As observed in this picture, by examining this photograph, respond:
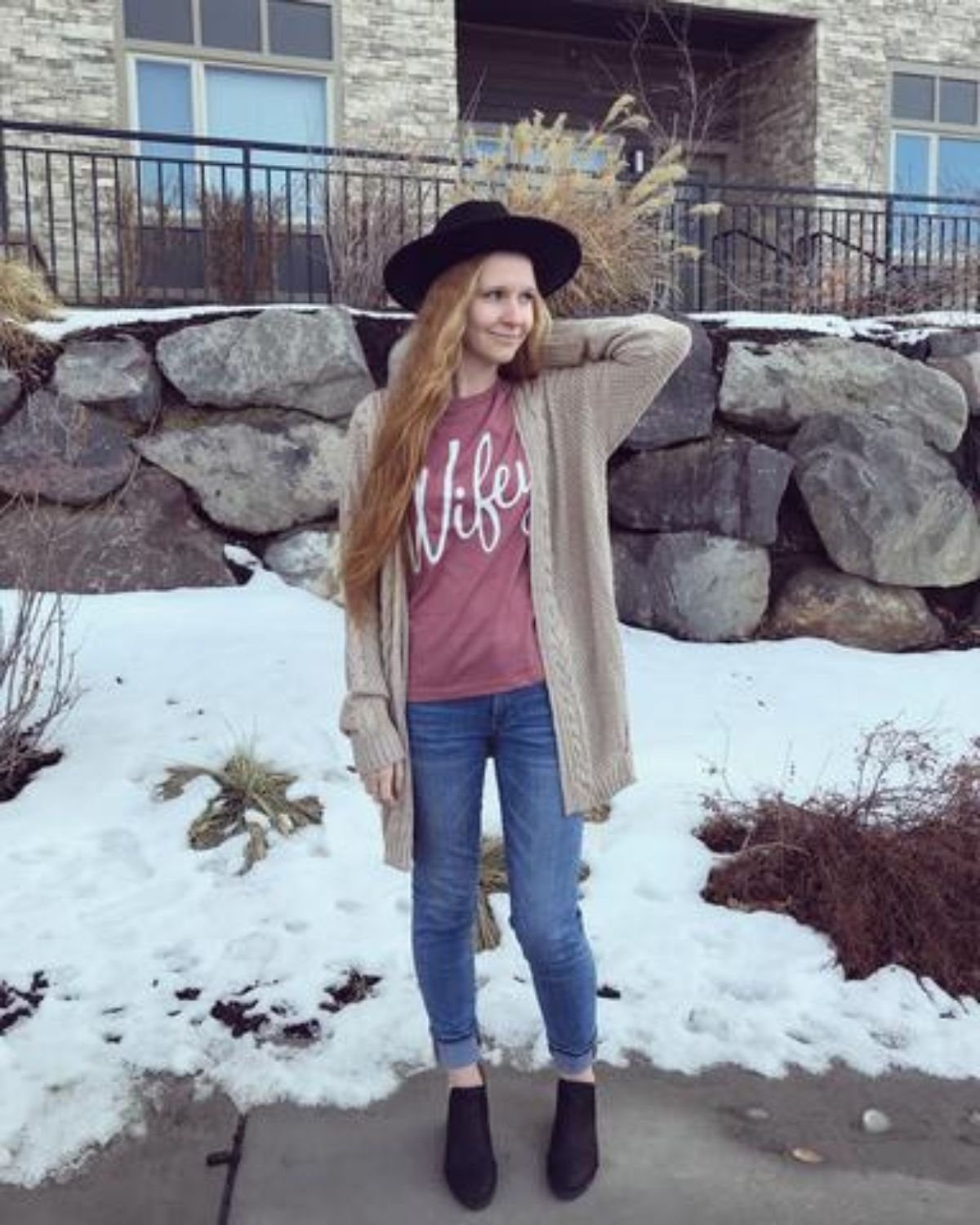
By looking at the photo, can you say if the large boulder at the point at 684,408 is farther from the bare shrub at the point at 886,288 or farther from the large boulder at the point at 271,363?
the bare shrub at the point at 886,288

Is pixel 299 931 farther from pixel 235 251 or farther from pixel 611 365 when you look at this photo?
pixel 235 251

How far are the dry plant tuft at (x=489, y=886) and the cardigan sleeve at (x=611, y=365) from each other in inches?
53.5

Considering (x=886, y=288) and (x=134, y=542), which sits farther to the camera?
(x=886, y=288)

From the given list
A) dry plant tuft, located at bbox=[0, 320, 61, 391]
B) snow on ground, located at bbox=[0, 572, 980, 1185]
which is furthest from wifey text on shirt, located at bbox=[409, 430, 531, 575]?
dry plant tuft, located at bbox=[0, 320, 61, 391]

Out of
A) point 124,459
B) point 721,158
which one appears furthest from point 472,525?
point 721,158

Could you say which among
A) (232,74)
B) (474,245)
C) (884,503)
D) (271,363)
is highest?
(232,74)

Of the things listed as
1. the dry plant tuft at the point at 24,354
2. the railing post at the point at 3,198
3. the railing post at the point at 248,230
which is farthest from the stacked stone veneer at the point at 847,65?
the dry plant tuft at the point at 24,354

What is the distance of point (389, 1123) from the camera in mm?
2662

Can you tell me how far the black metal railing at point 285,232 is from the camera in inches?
305

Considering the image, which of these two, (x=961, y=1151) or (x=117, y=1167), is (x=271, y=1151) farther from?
(x=961, y=1151)

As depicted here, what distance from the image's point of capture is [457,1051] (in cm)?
246

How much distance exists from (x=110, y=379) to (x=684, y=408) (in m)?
3.03

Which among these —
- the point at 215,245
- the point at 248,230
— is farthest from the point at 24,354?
the point at 215,245

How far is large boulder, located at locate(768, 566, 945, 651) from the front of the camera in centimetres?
664
